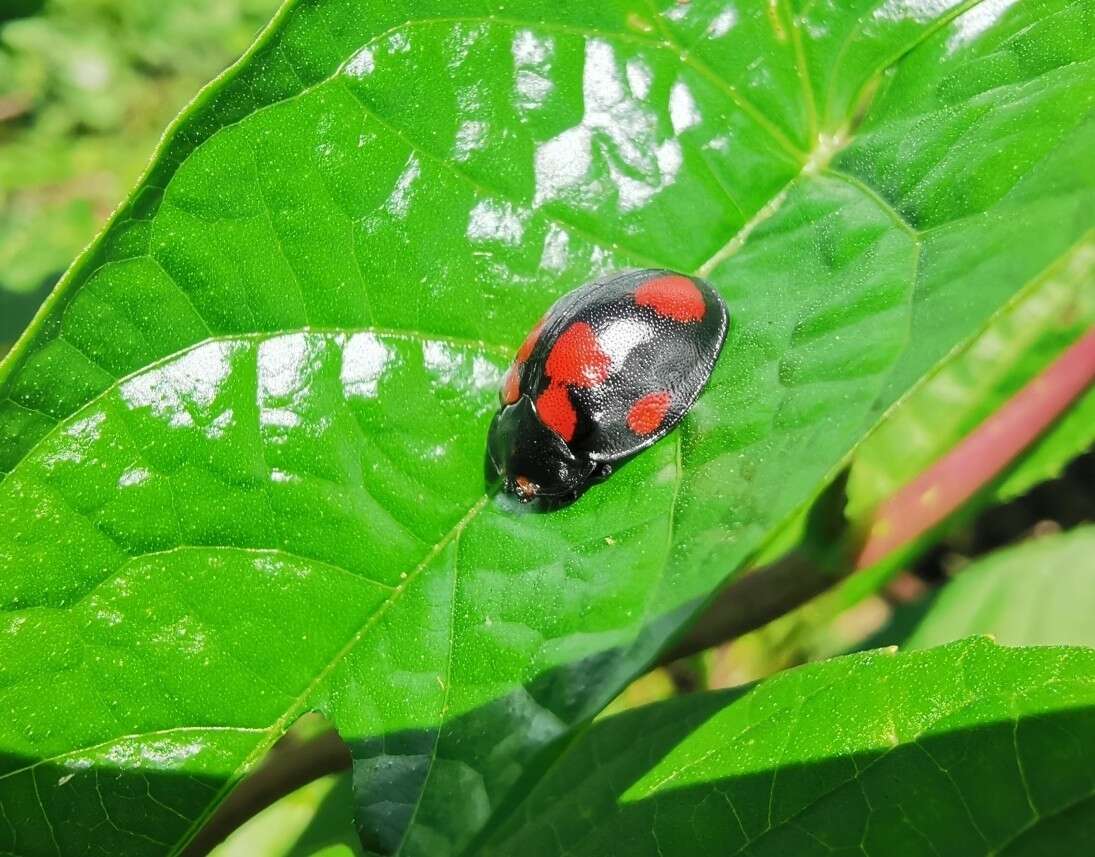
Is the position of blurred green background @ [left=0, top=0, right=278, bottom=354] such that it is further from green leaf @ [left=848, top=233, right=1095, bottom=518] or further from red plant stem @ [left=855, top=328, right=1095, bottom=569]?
red plant stem @ [left=855, top=328, right=1095, bottom=569]

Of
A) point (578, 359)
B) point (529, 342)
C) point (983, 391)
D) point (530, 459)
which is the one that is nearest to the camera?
point (530, 459)

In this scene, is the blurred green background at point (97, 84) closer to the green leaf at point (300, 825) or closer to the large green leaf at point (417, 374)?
the green leaf at point (300, 825)

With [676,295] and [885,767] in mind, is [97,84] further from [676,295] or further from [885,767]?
[885,767]

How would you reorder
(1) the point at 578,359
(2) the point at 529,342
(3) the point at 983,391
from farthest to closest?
(3) the point at 983,391 → (1) the point at 578,359 → (2) the point at 529,342

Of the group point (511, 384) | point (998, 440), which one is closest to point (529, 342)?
point (511, 384)

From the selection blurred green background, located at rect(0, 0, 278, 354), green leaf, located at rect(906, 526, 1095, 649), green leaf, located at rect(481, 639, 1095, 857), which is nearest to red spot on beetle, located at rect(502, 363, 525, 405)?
green leaf, located at rect(481, 639, 1095, 857)

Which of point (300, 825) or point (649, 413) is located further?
point (300, 825)

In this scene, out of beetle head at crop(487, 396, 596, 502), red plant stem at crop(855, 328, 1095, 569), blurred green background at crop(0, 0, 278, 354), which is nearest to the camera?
beetle head at crop(487, 396, 596, 502)
